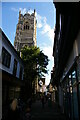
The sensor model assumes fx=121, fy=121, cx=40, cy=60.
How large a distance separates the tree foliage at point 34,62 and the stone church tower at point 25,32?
2562 centimetres

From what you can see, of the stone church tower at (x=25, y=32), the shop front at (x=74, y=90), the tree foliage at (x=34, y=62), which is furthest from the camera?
the stone church tower at (x=25, y=32)

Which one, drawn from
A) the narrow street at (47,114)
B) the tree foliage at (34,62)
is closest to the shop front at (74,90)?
the narrow street at (47,114)

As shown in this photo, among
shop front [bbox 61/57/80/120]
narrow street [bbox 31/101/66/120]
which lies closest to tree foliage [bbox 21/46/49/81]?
narrow street [bbox 31/101/66/120]

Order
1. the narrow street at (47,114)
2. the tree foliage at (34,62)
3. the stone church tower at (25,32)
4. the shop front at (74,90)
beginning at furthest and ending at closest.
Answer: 1. the stone church tower at (25,32)
2. the tree foliage at (34,62)
3. the narrow street at (47,114)
4. the shop front at (74,90)

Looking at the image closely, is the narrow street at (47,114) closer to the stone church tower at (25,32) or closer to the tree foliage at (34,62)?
the tree foliage at (34,62)

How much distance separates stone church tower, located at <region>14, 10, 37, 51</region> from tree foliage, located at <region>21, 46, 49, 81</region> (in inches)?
1008

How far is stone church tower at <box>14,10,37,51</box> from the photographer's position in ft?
198

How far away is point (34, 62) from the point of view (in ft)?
101

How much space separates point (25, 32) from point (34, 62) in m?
41.3

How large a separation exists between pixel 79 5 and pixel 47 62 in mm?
29303

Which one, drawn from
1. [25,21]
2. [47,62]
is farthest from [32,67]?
[25,21]

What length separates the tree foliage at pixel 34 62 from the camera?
29.3 m

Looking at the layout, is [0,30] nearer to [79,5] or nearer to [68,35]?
Answer: [68,35]

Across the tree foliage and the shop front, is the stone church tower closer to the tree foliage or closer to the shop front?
the tree foliage
